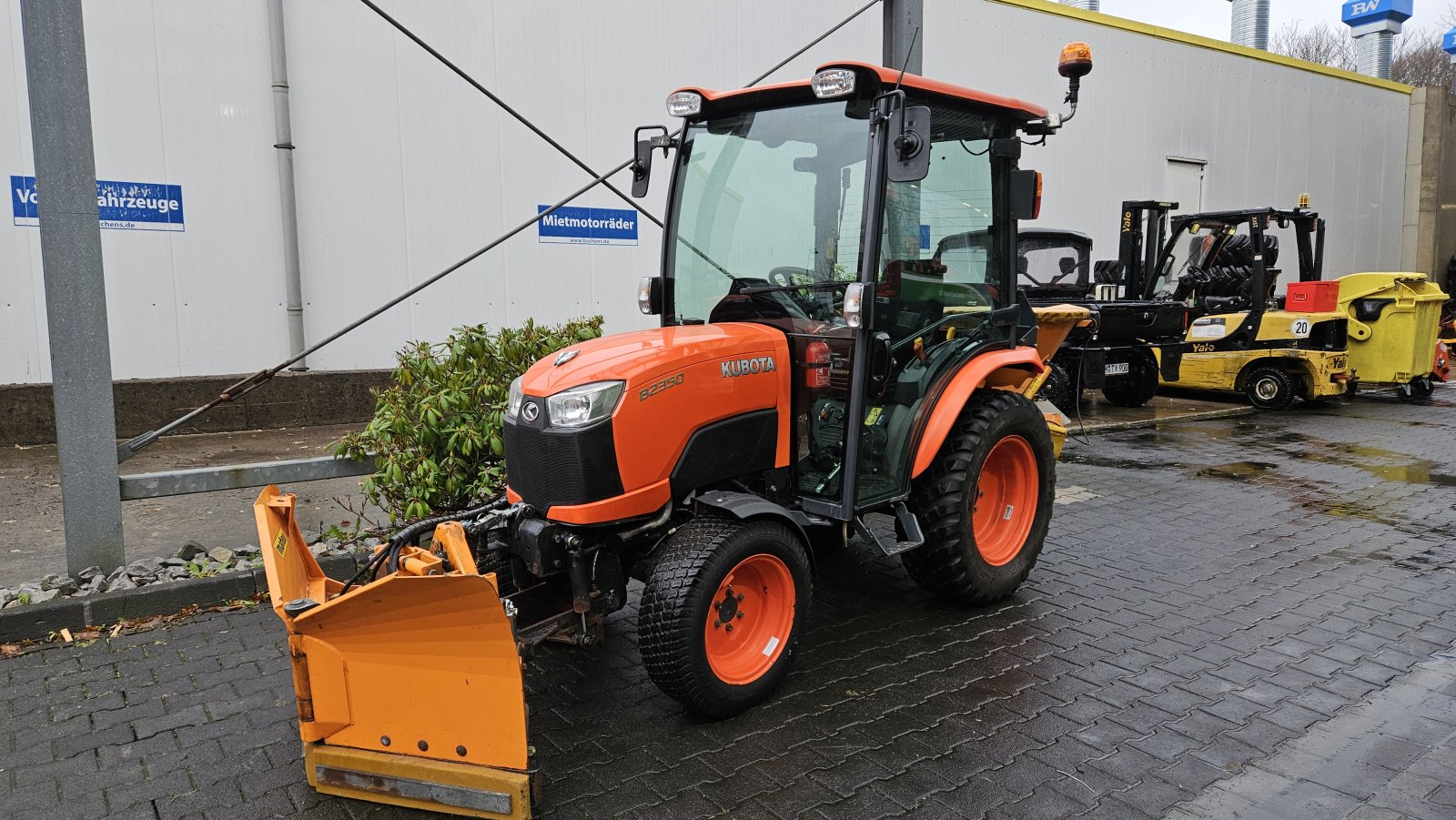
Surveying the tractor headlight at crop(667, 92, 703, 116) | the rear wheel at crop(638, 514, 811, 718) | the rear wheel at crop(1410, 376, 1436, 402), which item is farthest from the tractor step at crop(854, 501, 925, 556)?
the rear wheel at crop(1410, 376, 1436, 402)

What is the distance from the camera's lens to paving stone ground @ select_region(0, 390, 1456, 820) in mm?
3127

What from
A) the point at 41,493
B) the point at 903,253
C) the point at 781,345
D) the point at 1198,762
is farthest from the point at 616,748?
the point at 41,493

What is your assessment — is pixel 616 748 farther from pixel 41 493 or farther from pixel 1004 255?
pixel 41 493

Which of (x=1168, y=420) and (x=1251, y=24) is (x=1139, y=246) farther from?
→ (x=1251, y=24)

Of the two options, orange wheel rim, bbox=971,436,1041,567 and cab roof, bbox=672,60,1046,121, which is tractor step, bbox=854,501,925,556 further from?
cab roof, bbox=672,60,1046,121

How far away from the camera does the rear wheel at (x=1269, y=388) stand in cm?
1197

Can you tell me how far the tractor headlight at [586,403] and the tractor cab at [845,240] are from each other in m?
0.92

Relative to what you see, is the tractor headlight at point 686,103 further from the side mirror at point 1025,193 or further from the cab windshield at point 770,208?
the side mirror at point 1025,193

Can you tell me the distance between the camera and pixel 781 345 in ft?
13.3

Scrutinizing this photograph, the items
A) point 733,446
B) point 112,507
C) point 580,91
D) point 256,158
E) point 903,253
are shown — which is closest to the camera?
point 733,446

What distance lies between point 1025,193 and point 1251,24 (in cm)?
1965

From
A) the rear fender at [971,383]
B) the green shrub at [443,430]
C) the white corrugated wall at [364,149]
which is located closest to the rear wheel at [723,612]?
the rear fender at [971,383]

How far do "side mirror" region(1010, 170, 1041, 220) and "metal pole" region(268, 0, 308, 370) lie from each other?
6.86 metres

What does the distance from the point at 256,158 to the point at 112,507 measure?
16.7 ft
